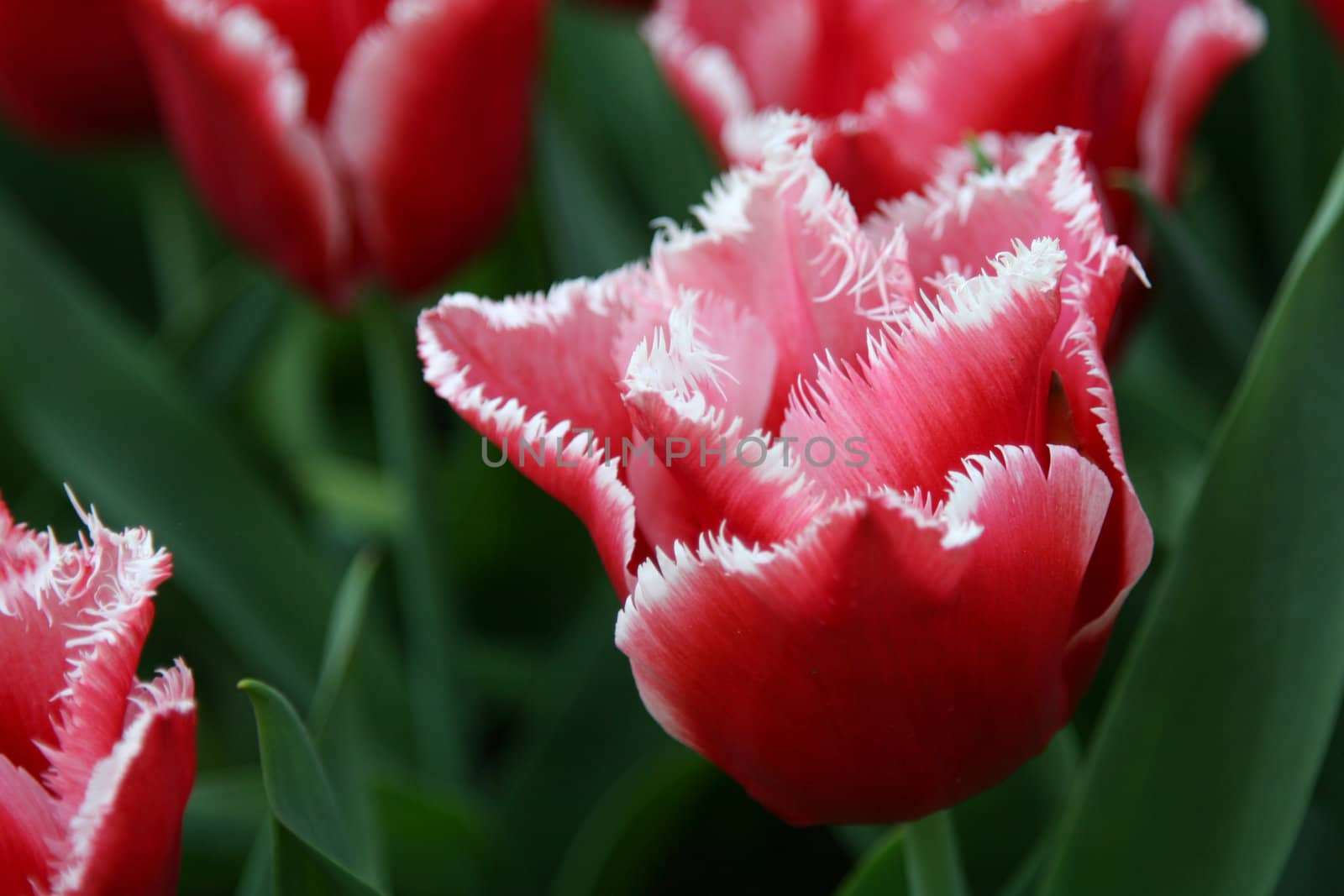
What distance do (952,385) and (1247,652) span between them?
0.13 m

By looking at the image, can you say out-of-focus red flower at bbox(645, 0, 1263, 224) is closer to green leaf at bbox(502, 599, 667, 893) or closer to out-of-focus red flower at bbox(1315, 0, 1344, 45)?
out-of-focus red flower at bbox(1315, 0, 1344, 45)

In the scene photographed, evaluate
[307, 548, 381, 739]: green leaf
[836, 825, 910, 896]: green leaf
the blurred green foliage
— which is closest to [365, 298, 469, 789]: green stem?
the blurred green foliage

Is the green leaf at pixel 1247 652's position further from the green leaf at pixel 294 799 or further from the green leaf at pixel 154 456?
the green leaf at pixel 154 456

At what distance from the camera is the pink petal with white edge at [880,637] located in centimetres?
23

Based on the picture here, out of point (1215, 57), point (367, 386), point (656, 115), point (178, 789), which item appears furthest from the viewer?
point (367, 386)

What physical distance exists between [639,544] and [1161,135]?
257 millimetres

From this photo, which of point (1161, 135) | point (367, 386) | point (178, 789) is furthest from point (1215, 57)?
point (367, 386)

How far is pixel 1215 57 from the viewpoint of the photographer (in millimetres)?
434

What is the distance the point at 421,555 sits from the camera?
594mm

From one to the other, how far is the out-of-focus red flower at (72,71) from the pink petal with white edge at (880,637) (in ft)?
1.58

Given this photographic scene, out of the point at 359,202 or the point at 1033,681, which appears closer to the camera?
the point at 1033,681

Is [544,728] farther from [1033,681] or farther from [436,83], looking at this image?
[1033,681]

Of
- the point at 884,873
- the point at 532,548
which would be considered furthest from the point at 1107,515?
the point at 532,548

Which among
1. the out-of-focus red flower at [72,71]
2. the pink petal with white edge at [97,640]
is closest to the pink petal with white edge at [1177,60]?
the pink petal with white edge at [97,640]
